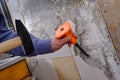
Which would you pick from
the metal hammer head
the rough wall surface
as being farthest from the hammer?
the rough wall surface

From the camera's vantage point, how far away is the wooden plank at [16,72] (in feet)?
4.92

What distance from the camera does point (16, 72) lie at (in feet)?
5.17

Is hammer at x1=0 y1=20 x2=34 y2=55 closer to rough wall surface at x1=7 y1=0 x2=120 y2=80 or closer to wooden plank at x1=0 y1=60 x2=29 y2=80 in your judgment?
rough wall surface at x1=7 y1=0 x2=120 y2=80

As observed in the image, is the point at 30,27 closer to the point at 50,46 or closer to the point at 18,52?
the point at 18,52

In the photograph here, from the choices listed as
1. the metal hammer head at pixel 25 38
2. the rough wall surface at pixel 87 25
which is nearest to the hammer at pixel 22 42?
the metal hammer head at pixel 25 38

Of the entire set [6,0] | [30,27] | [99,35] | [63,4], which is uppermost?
[6,0]

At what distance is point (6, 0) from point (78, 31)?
2.55ft

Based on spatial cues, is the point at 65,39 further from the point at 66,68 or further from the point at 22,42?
the point at 66,68

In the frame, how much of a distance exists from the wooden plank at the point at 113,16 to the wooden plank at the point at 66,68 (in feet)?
1.21

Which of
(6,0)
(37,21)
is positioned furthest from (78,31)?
(6,0)

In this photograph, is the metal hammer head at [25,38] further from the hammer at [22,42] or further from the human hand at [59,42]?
the human hand at [59,42]

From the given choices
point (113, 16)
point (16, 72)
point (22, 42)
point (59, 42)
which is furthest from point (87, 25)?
point (16, 72)

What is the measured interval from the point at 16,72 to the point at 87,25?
0.70 meters

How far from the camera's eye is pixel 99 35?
3.87 ft
